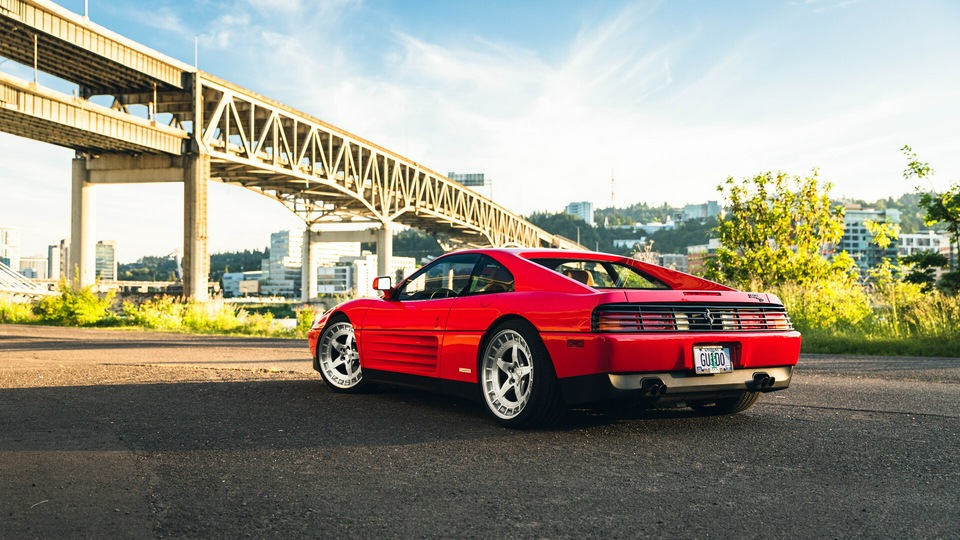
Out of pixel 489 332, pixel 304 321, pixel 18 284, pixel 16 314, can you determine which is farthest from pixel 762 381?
pixel 18 284

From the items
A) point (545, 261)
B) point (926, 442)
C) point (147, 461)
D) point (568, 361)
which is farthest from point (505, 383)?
point (926, 442)

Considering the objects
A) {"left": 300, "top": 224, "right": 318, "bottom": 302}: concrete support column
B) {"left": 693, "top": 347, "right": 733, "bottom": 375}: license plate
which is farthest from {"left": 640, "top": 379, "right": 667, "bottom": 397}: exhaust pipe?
{"left": 300, "top": 224, "right": 318, "bottom": 302}: concrete support column

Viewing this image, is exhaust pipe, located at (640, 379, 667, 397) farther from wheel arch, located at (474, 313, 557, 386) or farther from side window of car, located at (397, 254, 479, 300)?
side window of car, located at (397, 254, 479, 300)

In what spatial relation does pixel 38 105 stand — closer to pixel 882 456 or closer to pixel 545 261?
pixel 545 261

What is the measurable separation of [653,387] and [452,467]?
4.51ft

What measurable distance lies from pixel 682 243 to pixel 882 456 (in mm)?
97556

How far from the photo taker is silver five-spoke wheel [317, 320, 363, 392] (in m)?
6.80

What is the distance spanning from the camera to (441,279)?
20.1 ft

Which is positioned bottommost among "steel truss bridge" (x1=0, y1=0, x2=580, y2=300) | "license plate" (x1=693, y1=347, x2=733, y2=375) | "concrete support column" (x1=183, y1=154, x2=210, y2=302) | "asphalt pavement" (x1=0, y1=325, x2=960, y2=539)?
"asphalt pavement" (x1=0, y1=325, x2=960, y2=539)

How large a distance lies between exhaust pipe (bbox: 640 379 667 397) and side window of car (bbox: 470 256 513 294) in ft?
4.03

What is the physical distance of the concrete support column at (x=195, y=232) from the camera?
32.3 m

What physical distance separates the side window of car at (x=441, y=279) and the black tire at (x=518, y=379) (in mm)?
739

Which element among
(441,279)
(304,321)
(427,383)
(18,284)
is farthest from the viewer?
(18,284)

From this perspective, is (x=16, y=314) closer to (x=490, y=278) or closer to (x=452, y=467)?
(x=490, y=278)
